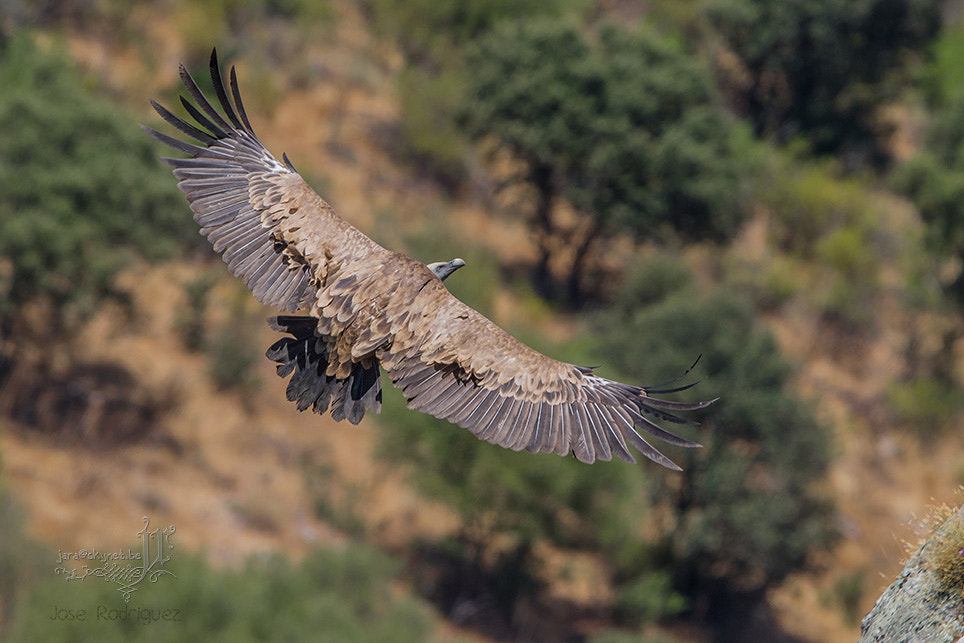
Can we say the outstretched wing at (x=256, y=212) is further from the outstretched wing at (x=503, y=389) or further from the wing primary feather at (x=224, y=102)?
the outstretched wing at (x=503, y=389)

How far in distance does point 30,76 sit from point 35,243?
259 inches

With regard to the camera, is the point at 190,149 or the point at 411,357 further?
the point at 190,149

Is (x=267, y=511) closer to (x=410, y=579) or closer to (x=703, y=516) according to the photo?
(x=410, y=579)

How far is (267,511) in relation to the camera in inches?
1227

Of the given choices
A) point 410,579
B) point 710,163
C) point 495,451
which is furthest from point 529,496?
point 710,163

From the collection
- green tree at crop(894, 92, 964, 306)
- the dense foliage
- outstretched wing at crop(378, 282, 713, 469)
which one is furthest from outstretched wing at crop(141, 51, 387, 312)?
green tree at crop(894, 92, 964, 306)

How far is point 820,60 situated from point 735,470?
73.5 feet

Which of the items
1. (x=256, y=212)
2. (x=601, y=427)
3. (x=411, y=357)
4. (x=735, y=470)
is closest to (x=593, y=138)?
(x=735, y=470)

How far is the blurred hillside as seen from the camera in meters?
29.7

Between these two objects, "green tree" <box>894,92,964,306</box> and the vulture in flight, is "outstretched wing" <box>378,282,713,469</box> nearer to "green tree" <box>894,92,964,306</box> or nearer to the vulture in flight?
the vulture in flight

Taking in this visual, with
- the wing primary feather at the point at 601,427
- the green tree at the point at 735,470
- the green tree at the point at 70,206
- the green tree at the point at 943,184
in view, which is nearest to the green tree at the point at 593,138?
the green tree at the point at 943,184

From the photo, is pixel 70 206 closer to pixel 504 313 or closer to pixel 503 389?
pixel 504 313

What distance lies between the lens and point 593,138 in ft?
140

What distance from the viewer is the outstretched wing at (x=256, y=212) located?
13.0m
